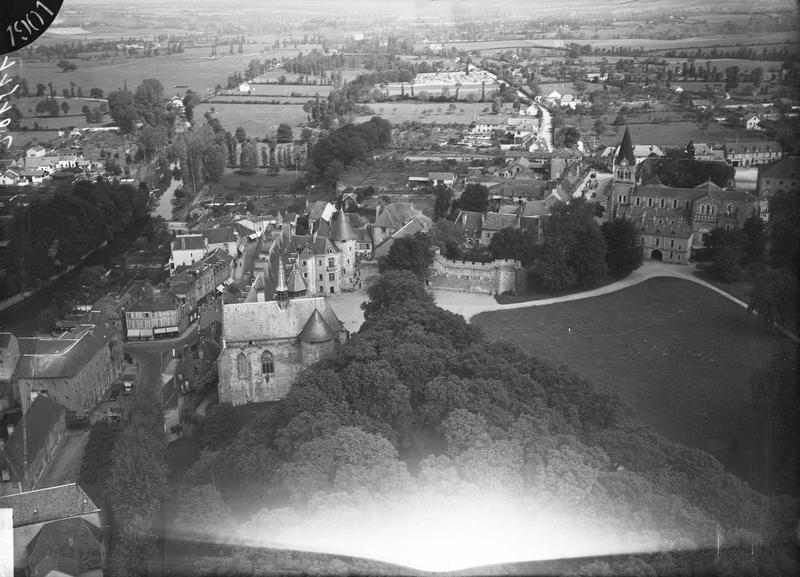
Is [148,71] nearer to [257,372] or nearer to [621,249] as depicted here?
[257,372]

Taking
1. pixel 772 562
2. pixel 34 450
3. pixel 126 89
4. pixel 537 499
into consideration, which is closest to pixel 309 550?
pixel 537 499

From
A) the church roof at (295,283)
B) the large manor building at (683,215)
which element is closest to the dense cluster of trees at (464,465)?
the church roof at (295,283)

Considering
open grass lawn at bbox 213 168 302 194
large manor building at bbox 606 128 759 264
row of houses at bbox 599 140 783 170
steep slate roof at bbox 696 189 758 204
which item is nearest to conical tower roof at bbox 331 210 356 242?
large manor building at bbox 606 128 759 264

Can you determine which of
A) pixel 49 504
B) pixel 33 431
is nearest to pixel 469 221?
pixel 33 431

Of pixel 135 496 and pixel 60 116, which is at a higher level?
pixel 60 116

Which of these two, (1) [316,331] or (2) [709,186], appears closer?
(1) [316,331]

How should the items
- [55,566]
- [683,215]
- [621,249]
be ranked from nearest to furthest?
1. [55,566]
2. [621,249]
3. [683,215]
